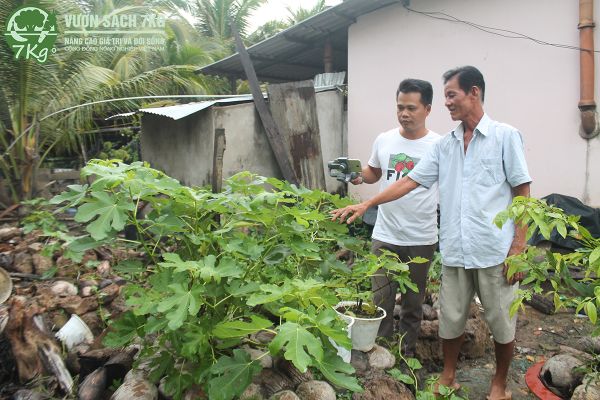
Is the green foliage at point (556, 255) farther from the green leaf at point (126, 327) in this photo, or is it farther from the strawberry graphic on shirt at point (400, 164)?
the green leaf at point (126, 327)

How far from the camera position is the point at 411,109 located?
3.10m

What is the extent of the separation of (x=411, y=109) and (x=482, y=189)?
79 centimetres

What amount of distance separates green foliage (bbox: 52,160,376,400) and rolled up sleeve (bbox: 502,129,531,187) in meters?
0.85

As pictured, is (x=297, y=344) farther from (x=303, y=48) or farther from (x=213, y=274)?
(x=303, y=48)

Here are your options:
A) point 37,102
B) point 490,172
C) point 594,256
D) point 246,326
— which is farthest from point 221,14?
point 594,256

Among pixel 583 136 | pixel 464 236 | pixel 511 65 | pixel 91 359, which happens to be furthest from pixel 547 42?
pixel 91 359

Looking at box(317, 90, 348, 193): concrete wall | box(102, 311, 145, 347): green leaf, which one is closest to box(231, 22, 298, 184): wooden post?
box(317, 90, 348, 193): concrete wall

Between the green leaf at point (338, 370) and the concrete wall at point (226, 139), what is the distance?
4.75m

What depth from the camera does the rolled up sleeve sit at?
99.3 inches

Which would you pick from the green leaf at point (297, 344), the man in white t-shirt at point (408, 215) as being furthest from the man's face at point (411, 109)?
the green leaf at point (297, 344)

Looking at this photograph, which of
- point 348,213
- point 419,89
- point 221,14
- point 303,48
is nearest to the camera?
point 348,213

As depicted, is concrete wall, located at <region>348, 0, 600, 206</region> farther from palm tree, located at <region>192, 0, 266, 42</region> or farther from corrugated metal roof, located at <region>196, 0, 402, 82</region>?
palm tree, located at <region>192, 0, 266, 42</region>

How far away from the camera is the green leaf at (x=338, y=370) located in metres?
1.63

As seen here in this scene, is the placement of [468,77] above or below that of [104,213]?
above
